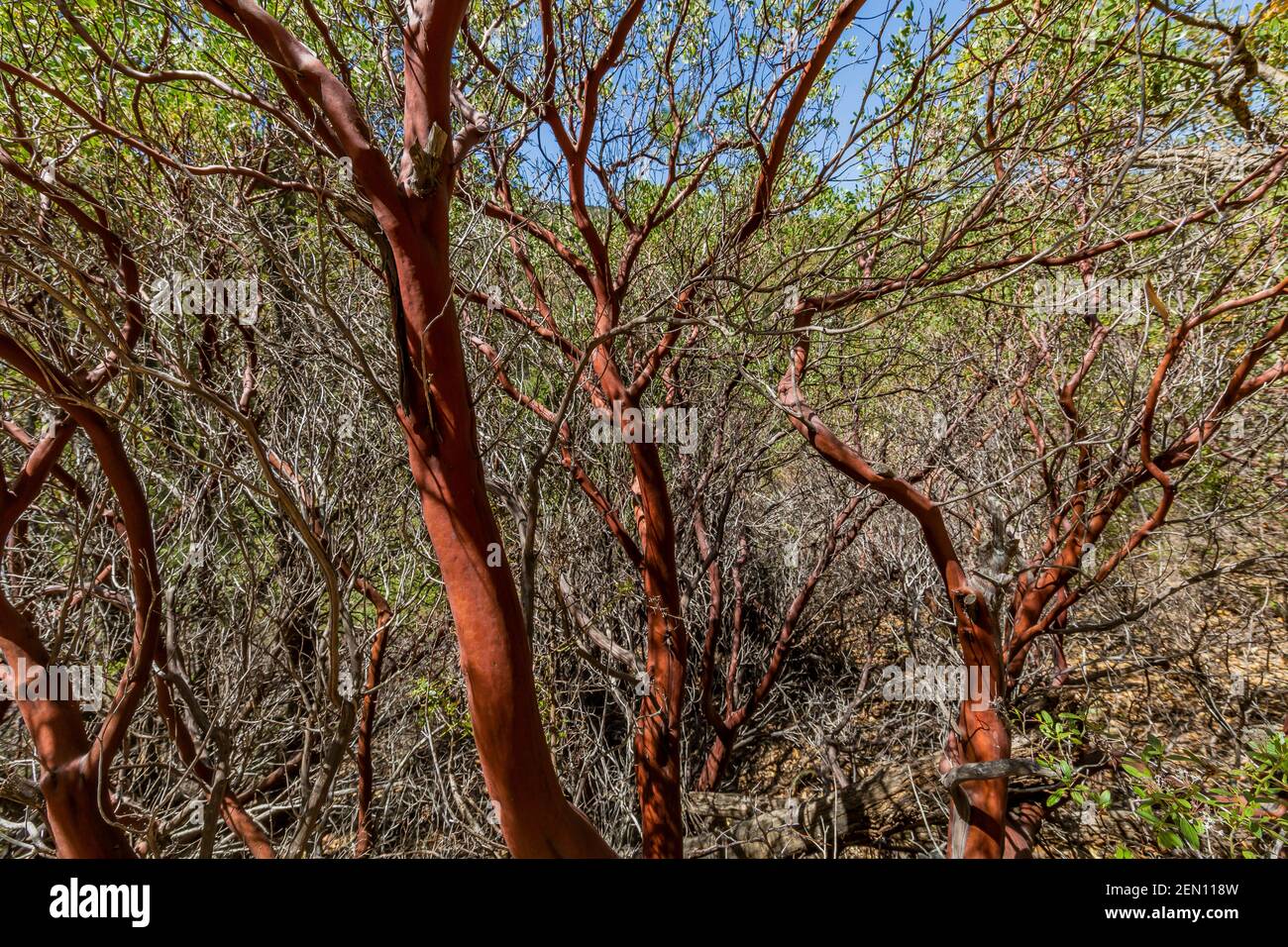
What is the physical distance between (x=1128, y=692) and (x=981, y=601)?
3.99m

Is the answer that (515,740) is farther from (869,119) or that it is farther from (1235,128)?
(1235,128)

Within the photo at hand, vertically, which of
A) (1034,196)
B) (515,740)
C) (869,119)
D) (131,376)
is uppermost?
(869,119)

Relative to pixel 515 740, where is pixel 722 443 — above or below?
above

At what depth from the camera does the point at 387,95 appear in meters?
4.47

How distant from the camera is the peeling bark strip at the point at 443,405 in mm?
2305

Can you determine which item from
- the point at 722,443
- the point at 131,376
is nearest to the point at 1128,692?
the point at 722,443

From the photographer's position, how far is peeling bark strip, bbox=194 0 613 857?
230 cm

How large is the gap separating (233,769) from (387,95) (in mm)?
5073

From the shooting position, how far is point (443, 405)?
7.98ft
